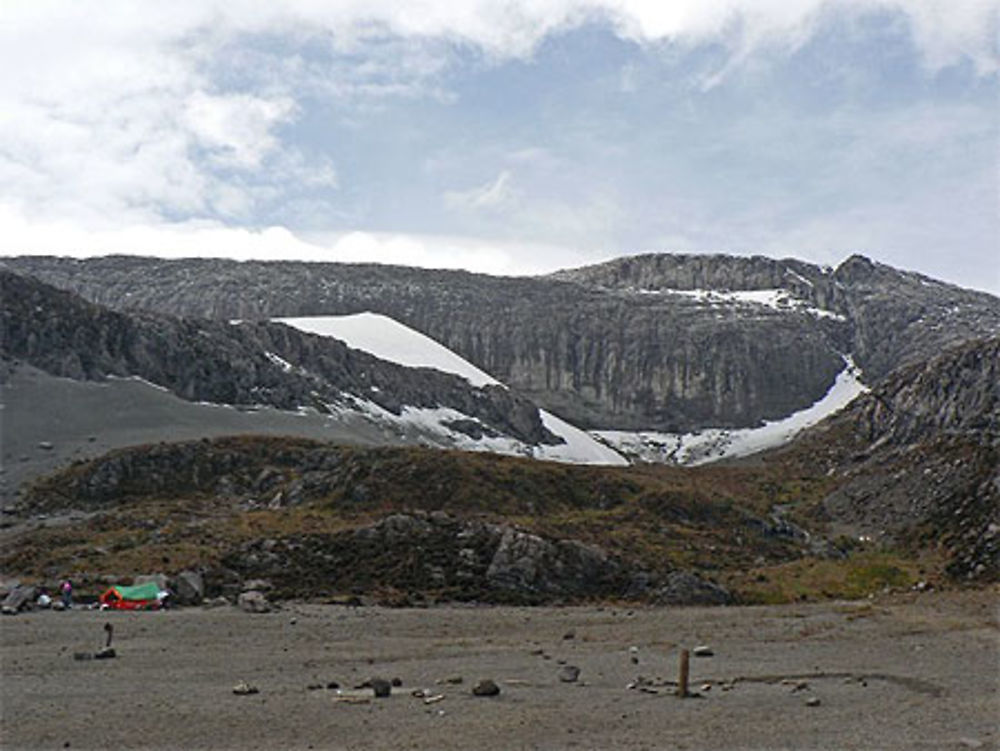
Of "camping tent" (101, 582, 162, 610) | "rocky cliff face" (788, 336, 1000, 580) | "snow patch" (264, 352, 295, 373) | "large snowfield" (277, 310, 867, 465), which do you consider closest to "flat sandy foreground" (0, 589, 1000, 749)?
"camping tent" (101, 582, 162, 610)

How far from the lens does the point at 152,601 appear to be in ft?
99.2

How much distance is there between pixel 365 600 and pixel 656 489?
1087 inches

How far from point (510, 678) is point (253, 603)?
1290 centimetres

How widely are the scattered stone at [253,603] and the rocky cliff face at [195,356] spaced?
6172cm

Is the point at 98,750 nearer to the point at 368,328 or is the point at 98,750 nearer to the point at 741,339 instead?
the point at 368,328

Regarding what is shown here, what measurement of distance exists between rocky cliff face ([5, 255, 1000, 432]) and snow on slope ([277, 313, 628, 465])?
1491 centimetres

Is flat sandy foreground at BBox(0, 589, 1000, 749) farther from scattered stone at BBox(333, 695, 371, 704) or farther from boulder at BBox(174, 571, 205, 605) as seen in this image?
boulder at BBox(174, 571, 205, 605)

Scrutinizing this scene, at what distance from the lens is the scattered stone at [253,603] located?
97.2ft

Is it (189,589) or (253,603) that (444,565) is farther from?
(189,589)

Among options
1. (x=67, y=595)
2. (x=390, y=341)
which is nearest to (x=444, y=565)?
(x=67, y=595)

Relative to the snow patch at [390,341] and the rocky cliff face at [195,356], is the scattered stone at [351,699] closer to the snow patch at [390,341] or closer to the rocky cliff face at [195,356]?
the rocky cliff face at [195,356]

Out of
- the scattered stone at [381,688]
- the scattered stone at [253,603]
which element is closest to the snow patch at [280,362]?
the scattered stone at [253,603]

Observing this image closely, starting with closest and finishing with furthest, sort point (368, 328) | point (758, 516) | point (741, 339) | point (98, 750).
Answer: point (98, 750), point (758, 516), point (368, 328), point (741, 339)

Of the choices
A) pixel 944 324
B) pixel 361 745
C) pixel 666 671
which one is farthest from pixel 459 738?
pixel 944 324
